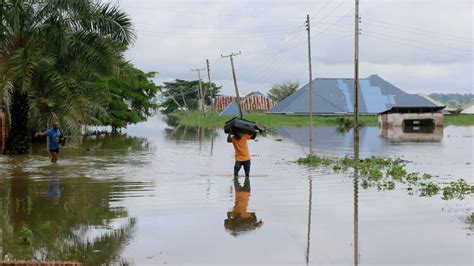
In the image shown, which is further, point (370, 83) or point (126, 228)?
point (370, 83)

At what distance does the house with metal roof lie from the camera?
3533 inches

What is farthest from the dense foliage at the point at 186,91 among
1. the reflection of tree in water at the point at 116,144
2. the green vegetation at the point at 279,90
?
the reflection of tree in water at the point at 116,144

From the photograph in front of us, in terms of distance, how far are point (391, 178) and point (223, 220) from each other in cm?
767

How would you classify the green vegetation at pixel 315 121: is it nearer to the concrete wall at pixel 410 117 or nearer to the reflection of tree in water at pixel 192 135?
the concrete wall at pixel 410 117

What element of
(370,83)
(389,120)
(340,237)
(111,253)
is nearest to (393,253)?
(340,237)

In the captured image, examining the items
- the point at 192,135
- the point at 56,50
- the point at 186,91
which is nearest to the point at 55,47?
the point at 56,50

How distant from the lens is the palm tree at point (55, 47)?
70.7 ft

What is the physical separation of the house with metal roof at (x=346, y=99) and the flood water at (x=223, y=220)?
7121 cm

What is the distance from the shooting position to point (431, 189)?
14180 millimetres

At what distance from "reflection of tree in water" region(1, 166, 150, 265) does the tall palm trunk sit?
27.3 ft

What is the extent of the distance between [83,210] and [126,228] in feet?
6.77

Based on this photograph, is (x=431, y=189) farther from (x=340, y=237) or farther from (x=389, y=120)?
(x=389, y=120)

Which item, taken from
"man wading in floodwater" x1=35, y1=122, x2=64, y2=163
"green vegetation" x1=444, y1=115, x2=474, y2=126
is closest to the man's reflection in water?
"man wading in floodwater" x1=35, y1=122, x2=64, y2=163

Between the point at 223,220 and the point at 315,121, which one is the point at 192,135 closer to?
the point at 315,121
